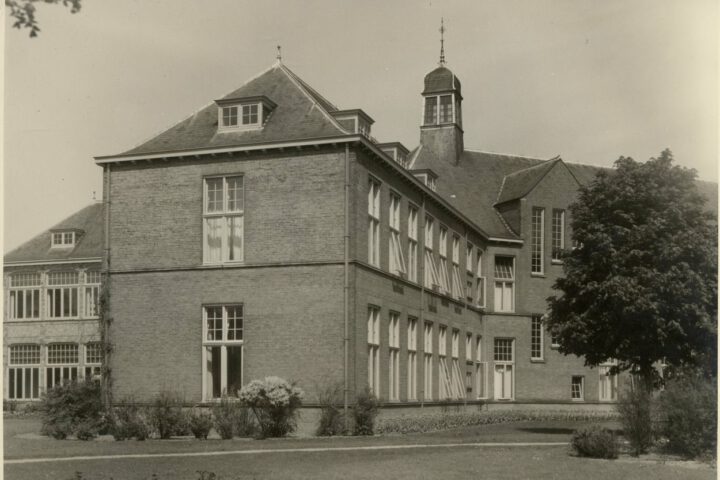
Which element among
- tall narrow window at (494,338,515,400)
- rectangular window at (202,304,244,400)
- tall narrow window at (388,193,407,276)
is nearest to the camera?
rectangular window at (202,304,244,400)

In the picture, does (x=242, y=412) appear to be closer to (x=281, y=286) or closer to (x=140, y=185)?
(x=281, y=286)

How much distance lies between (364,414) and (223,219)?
7.45m

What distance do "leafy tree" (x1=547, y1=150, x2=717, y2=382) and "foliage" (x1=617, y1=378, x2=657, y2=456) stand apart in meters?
4.91

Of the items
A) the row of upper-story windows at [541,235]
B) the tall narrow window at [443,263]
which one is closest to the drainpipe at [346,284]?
the tall narrow window at [443,263]

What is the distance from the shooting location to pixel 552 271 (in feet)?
166

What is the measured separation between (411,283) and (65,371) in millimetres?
23600

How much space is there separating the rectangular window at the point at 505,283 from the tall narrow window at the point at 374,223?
18.8 m

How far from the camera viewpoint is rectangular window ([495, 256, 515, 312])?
49.4 m

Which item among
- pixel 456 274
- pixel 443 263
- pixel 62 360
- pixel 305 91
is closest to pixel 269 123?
pixel 305 91

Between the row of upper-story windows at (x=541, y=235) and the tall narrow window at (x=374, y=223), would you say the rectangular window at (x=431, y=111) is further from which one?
the tall narrow window at (x=374, y=223)

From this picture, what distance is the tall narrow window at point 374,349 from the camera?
30844 mm

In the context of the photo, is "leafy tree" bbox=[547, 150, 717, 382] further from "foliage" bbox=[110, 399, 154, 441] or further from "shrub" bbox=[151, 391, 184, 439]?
"foliage" bbox=[110, 399, 154, 441]

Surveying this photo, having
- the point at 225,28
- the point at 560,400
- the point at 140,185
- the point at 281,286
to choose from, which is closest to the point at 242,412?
the point at 281,286

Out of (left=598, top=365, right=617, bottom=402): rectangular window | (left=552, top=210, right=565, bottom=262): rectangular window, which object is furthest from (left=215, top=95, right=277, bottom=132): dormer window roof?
(left=598, top=365, right=617, bottom=402): rectangular window
